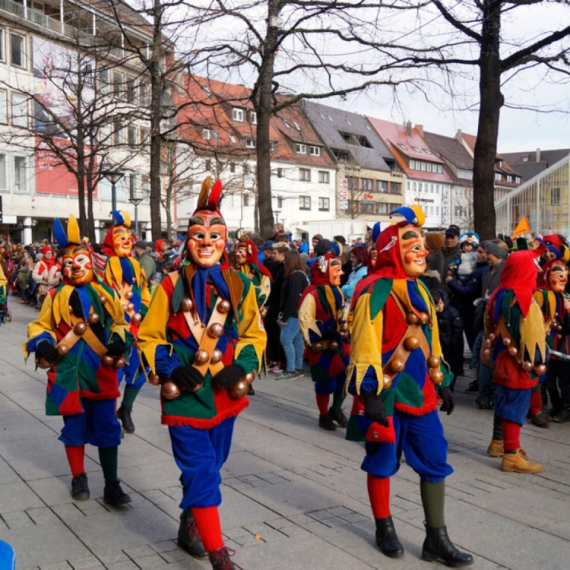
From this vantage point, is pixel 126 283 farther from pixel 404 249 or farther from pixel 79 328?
pixel 404 249

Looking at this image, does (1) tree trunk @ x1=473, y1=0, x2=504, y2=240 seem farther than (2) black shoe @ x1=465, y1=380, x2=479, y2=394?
Yes

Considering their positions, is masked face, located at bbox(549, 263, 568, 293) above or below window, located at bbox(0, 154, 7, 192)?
below

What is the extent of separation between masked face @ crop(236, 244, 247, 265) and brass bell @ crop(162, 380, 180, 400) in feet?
18.4

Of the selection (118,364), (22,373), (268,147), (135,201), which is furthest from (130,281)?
(135,201)

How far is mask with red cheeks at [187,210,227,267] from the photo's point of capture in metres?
4.11

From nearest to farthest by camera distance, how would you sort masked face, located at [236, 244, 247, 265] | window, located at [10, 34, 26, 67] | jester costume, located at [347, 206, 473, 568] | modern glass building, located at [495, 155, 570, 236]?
jester costume, located at [347, 206, 473, 568], masked face, located at [236, 244, 247, 265], modern glass building, located at [495, 155, 570, 236], window, located at [10, 34, 26, 67]

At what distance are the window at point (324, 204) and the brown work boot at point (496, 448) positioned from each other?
5473 cm

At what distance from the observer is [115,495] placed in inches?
197

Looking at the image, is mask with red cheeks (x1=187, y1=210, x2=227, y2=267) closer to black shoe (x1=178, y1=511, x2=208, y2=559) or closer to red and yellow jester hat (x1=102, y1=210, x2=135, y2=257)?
black shoe (x1=178, y1=511, x2=208, y2=559)

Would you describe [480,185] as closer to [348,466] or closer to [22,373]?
[348,466]

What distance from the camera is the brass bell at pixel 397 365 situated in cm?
A: 420

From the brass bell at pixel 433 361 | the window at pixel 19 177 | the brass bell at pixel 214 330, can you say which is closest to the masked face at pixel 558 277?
the brass bell at pixel 433 361

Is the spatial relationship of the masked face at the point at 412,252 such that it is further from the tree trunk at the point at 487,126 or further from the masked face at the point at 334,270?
the tree trunk at the point at 487,126

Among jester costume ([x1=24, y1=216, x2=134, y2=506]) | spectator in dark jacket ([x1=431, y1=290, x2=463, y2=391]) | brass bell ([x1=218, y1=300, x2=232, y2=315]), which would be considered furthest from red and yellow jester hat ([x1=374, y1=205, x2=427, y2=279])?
spectator in dark jacket ([x1=431, y1=290, x2=463, y2=391])
